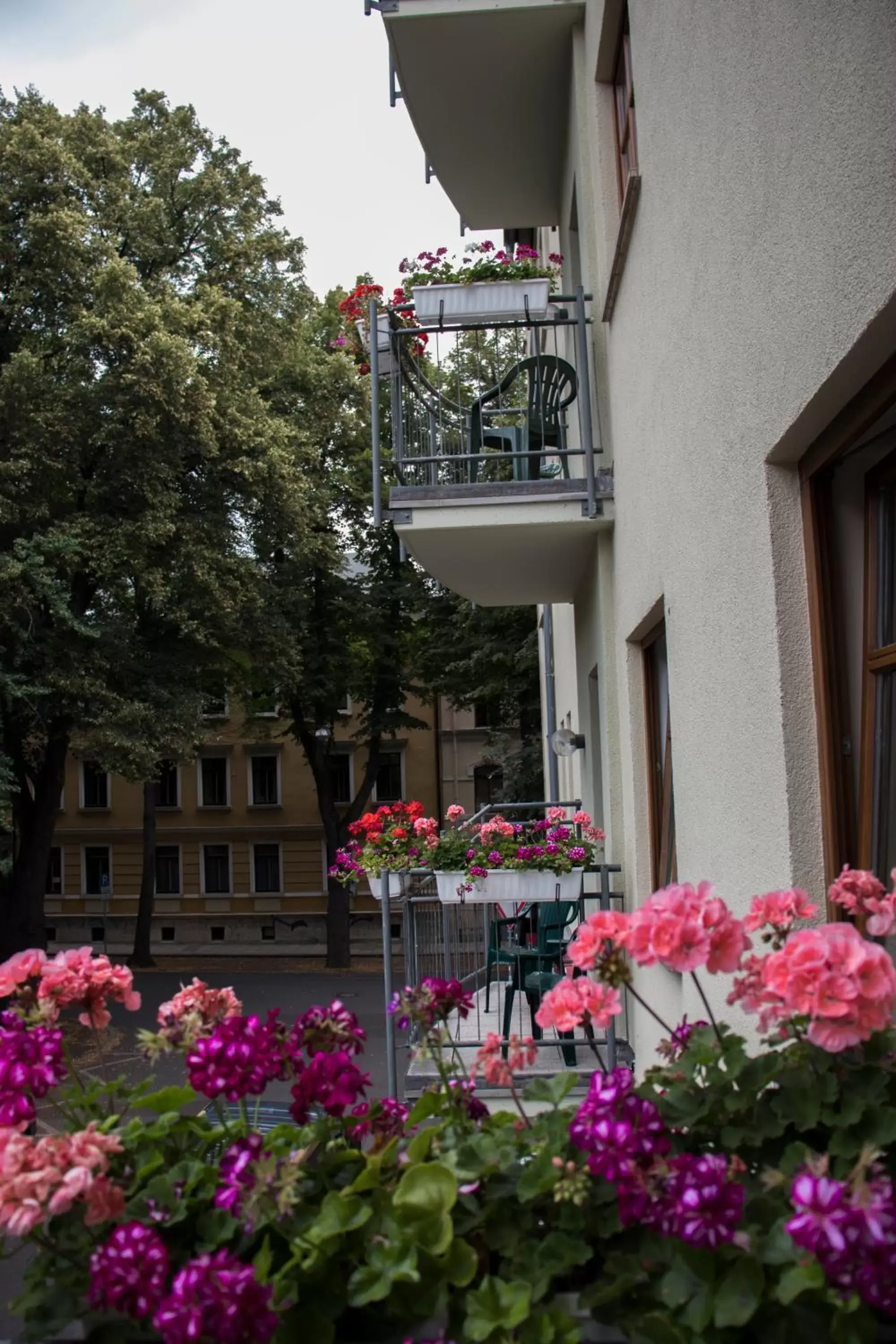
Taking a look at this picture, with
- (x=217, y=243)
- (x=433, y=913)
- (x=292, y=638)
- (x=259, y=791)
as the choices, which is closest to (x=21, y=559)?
(x=292, y=638)

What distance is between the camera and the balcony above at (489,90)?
24.9ft

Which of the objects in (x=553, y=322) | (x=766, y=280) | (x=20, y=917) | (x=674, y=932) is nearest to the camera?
(x=674, y=932)

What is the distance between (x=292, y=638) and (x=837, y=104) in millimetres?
21628

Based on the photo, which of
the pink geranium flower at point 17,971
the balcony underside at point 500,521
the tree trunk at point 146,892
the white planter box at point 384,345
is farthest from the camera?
the tree trunk at point 146,892

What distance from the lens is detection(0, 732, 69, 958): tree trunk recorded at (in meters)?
21.8

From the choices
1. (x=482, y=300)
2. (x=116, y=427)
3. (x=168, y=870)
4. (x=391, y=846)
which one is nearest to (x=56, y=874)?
(x=168, y=870)

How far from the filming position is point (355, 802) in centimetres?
3083

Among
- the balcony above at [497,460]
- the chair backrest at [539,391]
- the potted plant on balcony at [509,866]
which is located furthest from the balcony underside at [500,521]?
the potted plant on balcony at [509,866]

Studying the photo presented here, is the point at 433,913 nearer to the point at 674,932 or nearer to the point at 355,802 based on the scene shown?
the point at 674,932

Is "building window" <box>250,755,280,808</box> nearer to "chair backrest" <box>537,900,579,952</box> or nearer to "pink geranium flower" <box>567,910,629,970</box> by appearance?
"chair backrest" <box>537,900,579,952</box>

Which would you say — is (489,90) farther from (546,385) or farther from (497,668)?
(497,668)

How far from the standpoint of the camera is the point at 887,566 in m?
2.90

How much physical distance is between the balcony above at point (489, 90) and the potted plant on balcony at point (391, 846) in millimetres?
4675

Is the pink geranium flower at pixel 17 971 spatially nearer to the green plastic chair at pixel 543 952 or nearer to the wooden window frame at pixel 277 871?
the green plastic chair at pixel 543 952
